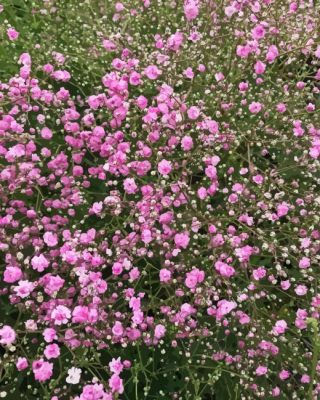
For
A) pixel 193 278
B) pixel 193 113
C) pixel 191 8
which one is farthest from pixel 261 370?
pixel 191 8

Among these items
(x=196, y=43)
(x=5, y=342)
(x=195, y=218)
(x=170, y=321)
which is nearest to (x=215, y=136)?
(x=195, y=218)

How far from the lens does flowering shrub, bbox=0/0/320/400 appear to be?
10.3ft

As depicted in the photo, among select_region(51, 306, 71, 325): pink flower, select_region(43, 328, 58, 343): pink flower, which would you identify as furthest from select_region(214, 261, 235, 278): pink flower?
select_region(43, 328, 58, 343): pink flower

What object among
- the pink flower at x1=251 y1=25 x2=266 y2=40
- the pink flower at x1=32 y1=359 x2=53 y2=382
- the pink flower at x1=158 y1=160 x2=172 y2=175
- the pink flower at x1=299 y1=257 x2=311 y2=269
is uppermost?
the pink flower at x1=251 y1=25 x2=266 y2=40

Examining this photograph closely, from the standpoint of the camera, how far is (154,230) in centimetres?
331

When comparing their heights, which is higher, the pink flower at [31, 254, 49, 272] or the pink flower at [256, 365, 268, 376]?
the pink flower at [31, 254, 49, 272]

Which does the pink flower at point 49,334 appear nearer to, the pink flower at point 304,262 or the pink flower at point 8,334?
the pink flower at point 8,334

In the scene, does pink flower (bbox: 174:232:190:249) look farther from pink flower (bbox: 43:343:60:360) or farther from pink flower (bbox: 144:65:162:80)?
pink flower (bbox: 144:65:162:80)

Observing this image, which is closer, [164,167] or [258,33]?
[164,167]

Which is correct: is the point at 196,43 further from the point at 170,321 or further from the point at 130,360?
the point at 130,360

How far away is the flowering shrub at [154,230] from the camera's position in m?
3.13

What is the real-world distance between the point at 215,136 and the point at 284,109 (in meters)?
0.70

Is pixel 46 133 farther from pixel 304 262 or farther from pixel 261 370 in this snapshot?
pixel 261 370

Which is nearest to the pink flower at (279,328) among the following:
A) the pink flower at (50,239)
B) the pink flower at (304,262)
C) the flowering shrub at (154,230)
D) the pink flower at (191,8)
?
the flowering shrub at (154,230)
